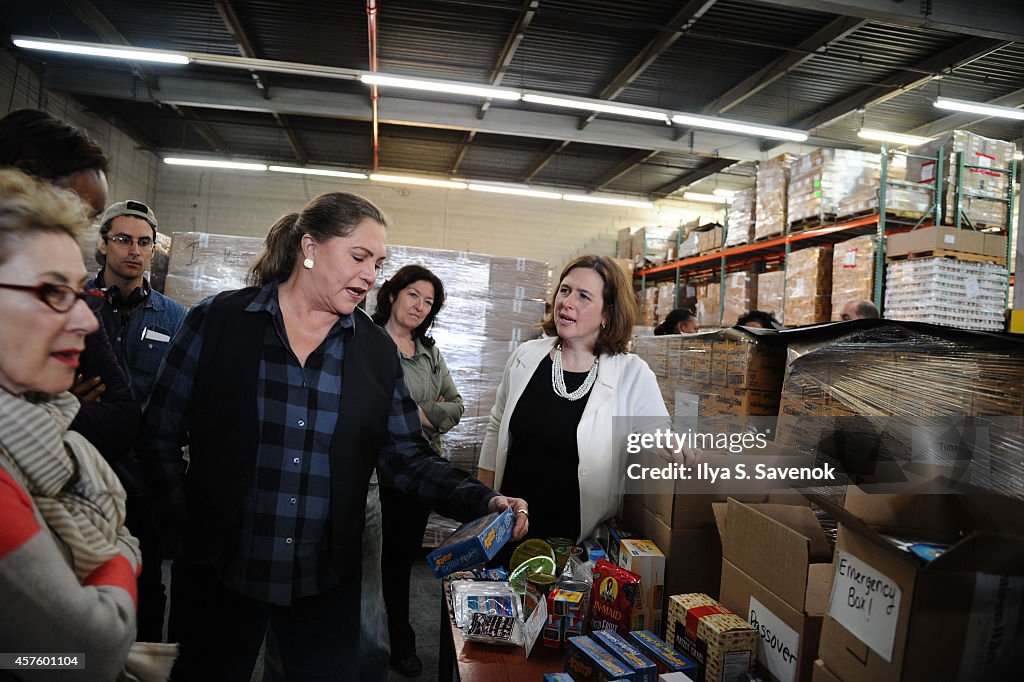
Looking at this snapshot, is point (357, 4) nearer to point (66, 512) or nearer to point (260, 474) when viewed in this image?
point (260, 474)

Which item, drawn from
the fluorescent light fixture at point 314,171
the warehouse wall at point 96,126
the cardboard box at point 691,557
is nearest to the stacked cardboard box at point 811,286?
the cardboard box at point 691,557

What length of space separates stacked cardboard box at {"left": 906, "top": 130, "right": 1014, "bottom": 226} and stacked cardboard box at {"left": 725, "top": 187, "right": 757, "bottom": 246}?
2086mm

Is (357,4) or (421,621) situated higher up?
(357,4)

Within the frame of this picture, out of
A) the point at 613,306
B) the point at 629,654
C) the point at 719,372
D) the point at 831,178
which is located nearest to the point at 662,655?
the point at 629,654

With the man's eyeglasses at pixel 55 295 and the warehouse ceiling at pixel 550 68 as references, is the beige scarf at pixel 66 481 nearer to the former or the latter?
the man's eyeglasses at pixel 55 295

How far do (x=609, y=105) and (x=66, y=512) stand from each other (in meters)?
7.09

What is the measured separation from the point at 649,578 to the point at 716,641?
A: 356 millimetres

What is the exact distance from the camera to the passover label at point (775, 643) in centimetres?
111

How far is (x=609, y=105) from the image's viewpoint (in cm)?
693

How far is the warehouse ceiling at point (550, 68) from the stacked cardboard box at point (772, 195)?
121 cm

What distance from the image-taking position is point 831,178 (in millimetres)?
5922

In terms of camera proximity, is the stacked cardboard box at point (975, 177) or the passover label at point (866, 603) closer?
the passover label at point (866, 603)

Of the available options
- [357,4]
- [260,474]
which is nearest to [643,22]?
[357,4]

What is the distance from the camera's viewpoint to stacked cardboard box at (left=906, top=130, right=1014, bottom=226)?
17.4ft
